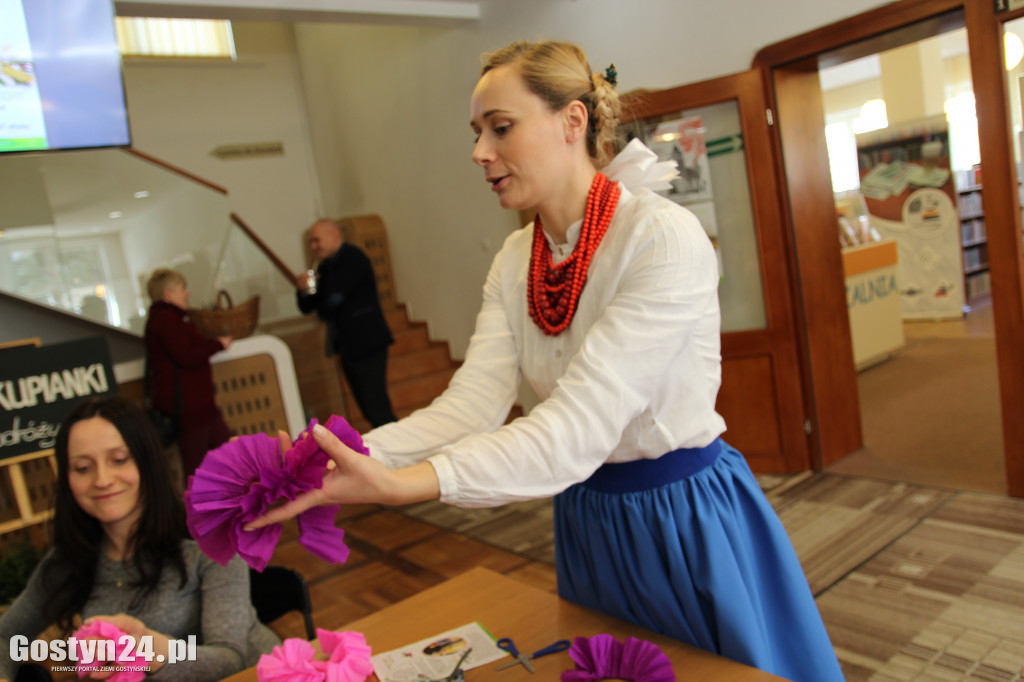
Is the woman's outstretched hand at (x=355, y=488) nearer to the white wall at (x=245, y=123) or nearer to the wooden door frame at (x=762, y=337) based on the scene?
the wooden door frame at (x=762, y=337)

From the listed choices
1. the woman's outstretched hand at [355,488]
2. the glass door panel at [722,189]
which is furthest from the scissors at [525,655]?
the glass door panel at [722,189]

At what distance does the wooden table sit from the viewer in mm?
1172

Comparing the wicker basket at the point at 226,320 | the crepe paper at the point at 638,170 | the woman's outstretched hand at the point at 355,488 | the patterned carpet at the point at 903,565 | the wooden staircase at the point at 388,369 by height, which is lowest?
the patterned carpet at the point at 903,565

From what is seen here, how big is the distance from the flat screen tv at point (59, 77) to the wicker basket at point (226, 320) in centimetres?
134

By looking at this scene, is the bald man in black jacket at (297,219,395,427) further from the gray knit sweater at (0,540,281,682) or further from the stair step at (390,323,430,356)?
the gray knit sweater at (0,540,281,682)

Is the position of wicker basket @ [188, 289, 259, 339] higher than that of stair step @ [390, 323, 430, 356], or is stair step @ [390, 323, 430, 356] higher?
wicker basket @ [188, 289, 259, 339]

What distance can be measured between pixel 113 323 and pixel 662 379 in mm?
5252

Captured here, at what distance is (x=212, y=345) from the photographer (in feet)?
13.4

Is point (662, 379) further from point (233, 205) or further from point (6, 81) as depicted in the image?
point (233, 205)

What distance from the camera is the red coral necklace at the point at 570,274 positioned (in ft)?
4.36

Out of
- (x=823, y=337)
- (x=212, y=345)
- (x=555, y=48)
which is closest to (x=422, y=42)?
Result: (x=212, y=345)

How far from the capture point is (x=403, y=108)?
6.74 meters

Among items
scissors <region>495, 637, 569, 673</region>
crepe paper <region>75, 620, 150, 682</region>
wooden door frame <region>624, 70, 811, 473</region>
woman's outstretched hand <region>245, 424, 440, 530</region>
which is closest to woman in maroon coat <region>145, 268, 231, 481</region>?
wooden door frame <region>624, 70, 811, 473</region>

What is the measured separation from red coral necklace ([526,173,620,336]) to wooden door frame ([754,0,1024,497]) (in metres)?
2.68
